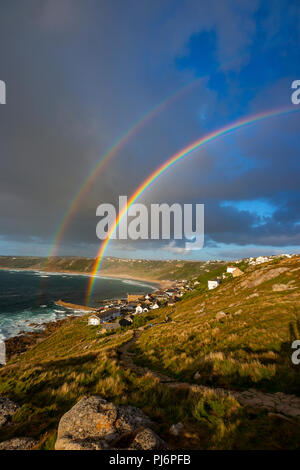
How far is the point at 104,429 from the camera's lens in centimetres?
473

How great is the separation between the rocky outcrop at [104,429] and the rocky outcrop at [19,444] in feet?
2.11

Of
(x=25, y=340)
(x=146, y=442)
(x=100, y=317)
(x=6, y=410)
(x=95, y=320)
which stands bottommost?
(x=25, y=340)

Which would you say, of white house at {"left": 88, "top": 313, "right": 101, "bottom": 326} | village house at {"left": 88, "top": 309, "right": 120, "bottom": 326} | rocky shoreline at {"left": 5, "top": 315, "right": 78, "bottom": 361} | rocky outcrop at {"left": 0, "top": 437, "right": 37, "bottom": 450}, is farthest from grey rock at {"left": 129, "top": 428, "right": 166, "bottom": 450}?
white house at {"left": 88, "top": 313, "right": 101, "bottom": 326}

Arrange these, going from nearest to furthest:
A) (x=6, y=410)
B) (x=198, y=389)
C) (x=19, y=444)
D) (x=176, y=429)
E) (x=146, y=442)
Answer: (x=146, y=442) → (x=19, y=444) → (x=176, y=429) → (x=6, y=410) → (x=198, y=389)

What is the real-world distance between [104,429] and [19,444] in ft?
6.66

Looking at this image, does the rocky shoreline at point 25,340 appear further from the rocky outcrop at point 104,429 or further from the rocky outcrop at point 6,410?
the rocky outcrop at point 104,429

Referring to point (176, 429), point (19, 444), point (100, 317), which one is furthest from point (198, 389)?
point (100, 317)

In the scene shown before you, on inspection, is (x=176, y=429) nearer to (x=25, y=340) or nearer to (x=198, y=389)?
(x=198, y=389)

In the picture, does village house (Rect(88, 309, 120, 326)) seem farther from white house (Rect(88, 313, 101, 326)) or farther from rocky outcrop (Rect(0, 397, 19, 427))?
rocky outcrop (Rect(0, 397, 19, 427))

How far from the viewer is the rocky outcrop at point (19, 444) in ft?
14.6

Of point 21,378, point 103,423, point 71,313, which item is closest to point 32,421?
point 103,423

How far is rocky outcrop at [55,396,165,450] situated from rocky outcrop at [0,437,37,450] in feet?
2.11

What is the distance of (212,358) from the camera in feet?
34.3

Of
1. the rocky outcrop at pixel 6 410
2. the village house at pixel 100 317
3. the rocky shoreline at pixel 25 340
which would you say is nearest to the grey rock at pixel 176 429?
the rocky outcrop at pixel 6 410
